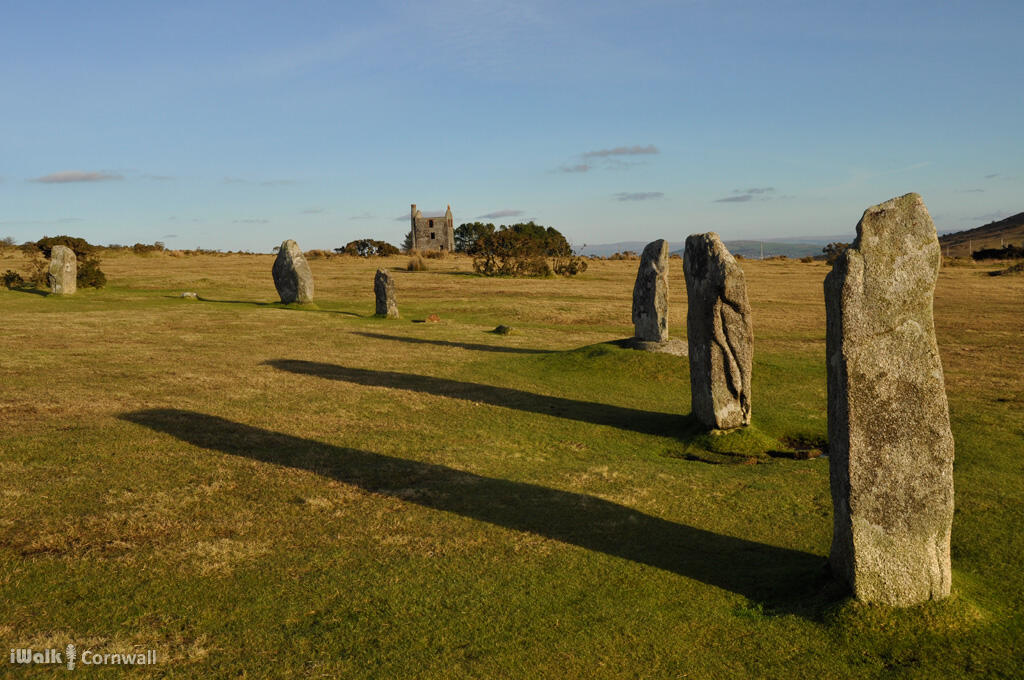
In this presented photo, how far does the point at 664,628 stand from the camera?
646 centimetres

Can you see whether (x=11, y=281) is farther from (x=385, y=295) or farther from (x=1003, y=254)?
(x=1003, y=254)

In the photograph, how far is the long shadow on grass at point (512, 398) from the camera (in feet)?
46.4

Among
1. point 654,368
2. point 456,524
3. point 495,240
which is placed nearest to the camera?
point 456,524

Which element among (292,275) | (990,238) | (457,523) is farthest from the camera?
(990,238)

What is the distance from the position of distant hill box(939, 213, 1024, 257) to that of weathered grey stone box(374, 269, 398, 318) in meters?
82.5

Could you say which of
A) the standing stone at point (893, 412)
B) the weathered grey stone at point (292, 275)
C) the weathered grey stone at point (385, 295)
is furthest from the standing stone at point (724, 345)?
the weathered grey stone at point (292, 275)

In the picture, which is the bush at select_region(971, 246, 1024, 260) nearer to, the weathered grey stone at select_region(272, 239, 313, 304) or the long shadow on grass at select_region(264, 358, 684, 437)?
the weathered grey stone at select_region(272, 239, 313, 304)

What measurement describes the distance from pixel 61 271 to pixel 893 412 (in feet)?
122

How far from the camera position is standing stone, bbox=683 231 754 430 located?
12984 mm

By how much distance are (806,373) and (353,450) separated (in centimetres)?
1190

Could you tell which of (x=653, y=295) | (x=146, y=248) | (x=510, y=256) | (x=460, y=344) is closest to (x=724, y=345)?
(x=653, y=295)

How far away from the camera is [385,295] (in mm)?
30219

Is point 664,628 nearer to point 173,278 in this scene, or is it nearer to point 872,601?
point 872,601

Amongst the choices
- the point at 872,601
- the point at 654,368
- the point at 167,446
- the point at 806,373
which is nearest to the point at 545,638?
the point at 872,601
